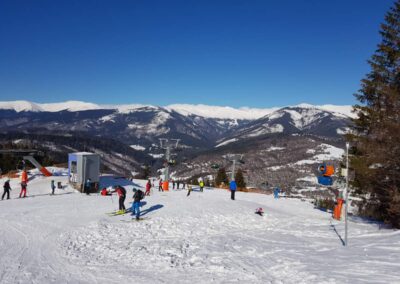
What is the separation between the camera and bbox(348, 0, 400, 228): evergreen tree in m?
16.2

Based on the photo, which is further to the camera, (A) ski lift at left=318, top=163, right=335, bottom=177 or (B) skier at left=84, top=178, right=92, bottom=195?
(B) skier at left=84, top=178, right=92, bottom=195

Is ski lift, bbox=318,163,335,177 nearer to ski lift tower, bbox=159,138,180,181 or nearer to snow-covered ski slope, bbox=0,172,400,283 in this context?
snow-covered ski slope, bbox=0,172,400,283

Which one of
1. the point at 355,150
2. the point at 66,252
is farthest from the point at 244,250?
the point at 355,150

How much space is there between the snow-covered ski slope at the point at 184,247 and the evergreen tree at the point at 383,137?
179 centimetres

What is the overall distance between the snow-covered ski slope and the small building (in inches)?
325

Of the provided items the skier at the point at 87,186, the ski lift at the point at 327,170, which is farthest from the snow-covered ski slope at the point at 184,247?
the skier at the point at 87,186

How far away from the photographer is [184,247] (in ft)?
43.1

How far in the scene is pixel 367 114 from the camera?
2397 centimetres

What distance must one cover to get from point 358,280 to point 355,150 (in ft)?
58.2

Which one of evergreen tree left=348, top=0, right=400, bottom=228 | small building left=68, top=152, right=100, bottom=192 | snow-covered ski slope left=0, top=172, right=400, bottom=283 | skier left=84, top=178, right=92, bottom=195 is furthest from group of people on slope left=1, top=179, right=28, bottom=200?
evergreen tree left=348, top=0, right=400, bottom=228

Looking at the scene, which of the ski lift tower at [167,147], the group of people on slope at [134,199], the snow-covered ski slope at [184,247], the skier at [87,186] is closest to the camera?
the snow-covered ski slope at [184,247]

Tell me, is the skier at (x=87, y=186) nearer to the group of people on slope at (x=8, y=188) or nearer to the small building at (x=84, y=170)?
the small building at (x=84, y=170)

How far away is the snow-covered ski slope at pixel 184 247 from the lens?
376 inches

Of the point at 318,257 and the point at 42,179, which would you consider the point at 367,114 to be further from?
the point at 42,179
